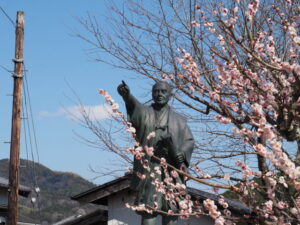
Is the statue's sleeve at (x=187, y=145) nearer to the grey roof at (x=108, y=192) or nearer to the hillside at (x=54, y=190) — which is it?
the grey roof at (x=108, y=192)

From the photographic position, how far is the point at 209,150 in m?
12.0

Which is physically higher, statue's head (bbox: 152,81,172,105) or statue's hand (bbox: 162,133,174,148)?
statue's head (bbox: 152,81,172,105)

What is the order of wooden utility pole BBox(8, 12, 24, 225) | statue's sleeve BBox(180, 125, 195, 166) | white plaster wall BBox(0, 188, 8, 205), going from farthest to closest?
white plaster wall BBox(0, 188, 8, 205) → wooden utility pole BBox(8, 12, 24, 225) → statue's sleeve BBox(180, 125, 195, 166)

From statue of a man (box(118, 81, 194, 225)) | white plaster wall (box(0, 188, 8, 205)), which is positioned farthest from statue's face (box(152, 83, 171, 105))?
white plaster wall (box(0, 188, 8, 205))

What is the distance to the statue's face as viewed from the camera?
6.87m

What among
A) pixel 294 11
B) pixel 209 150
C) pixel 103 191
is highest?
pixel 294 11

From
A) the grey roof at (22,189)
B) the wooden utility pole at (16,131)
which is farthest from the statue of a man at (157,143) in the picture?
the grey roof at (22,189)

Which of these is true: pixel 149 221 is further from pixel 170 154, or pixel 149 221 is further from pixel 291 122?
pixel 291 122

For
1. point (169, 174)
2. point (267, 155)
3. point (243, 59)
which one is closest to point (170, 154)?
point (169, 174)

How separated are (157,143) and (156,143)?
1 centimetres

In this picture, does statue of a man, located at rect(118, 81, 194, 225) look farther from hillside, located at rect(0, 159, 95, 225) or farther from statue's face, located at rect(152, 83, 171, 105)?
hillside, located at rect(0, 159, 95, 225)

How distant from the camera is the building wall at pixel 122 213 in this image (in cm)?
1236

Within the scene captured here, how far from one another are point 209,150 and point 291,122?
6.48m

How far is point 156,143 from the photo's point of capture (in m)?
6.66
